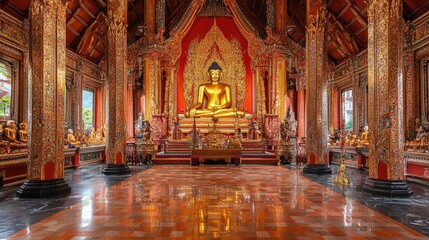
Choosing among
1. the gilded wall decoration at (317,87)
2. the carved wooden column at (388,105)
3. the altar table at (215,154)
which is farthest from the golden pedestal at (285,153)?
the carved wooden column at (388,105)

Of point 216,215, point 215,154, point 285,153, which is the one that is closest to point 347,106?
point 285,153

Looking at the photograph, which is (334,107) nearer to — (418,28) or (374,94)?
(418,28)

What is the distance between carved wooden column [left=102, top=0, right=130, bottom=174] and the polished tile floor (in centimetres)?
219

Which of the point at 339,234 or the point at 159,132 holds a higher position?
the point at 159,132

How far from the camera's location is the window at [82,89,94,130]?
16891mm

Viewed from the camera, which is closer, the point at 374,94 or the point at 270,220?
the point at 270,220

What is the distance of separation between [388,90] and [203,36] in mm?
12195

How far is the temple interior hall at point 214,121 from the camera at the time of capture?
4.68 meters

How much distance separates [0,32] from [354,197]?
10.4 m

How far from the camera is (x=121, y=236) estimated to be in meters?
3.73

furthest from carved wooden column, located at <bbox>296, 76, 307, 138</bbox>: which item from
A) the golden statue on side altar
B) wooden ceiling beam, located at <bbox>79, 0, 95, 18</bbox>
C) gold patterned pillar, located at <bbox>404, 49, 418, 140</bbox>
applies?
wooden ceiling beam, located at <bbox>79, 0, 95, 18</bbox>

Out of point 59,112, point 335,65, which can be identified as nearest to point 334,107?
point 335,65

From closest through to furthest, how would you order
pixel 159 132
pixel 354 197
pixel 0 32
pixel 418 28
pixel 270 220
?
pixel 270 220 < pixel 354 197 < pixel 0 32 < pixel 418 28 < pixel 159 132

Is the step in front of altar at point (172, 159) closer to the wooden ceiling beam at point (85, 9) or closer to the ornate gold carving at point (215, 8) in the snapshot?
the wooden ceiling beam at point (85, 9)
